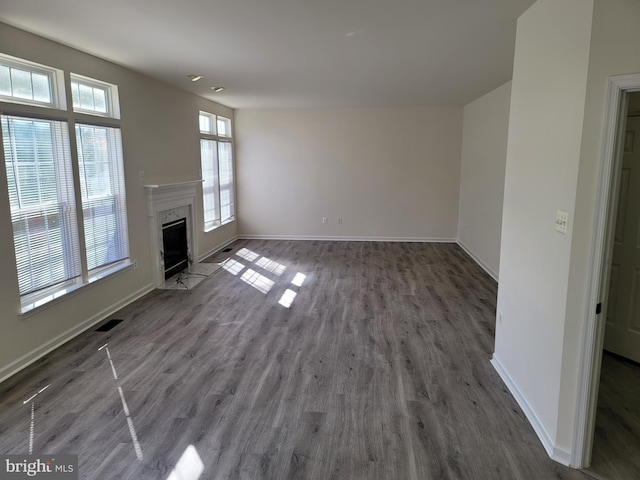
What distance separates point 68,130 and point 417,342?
12.4 feet

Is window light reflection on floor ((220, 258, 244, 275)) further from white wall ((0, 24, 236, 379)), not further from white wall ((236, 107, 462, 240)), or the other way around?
white wall ((236, 107, 462, 240))

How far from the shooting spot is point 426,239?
858 centimetres

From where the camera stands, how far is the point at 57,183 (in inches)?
146

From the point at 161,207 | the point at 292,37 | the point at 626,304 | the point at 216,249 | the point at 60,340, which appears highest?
the point at 292,37

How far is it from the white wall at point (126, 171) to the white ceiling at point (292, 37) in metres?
0.18

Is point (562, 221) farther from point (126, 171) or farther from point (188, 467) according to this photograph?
point (126, 171)

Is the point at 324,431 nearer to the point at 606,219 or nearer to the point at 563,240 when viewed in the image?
the point at 563,240

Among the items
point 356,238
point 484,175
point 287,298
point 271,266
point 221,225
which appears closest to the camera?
point 287,298

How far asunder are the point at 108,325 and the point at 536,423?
12.7 ft

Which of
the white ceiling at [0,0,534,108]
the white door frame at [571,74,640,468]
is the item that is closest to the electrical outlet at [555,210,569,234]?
the white door frame at [571,74,640,468]

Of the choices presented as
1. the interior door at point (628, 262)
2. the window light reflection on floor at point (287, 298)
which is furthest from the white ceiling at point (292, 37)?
the window light reflection on floor at point (287, 298)

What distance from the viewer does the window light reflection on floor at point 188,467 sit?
218cm

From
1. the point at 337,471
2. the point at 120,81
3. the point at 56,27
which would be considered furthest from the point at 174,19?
the point at 337,471

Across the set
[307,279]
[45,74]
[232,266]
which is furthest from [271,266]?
[45,74]
